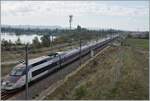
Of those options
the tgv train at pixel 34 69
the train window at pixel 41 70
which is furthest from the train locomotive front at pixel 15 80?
the train window at pixel 41 70

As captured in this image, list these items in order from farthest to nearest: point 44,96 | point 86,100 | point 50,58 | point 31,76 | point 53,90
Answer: point 50,58 → point 31,76 → point 53,90 → point 44,96 → point 86,100

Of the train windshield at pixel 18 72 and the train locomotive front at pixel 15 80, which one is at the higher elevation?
the train windshield at pixel 18 72

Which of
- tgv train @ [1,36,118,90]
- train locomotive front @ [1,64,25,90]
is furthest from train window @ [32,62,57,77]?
train locomotive front @ [1,64,25,90]

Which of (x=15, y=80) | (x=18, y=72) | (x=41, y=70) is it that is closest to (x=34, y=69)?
(x=41, y=70)

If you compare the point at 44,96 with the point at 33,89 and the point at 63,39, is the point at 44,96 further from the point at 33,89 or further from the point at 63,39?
the point at 63,39

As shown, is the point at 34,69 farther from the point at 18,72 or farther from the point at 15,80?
the point at 15,80

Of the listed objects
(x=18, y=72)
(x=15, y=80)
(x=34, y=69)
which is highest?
(x=18, y=72)

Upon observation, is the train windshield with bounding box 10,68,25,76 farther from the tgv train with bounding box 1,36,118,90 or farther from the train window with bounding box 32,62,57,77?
the train window with bounding box 32,62,57,77

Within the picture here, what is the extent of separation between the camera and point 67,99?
2081cm

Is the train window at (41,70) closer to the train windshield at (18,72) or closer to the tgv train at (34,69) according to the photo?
the tgv train at (34,69)

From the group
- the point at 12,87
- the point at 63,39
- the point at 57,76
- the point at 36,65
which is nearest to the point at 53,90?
the point at 12,87

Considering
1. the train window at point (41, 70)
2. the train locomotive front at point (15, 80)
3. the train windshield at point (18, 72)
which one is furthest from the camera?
the train window at point (41, 70)

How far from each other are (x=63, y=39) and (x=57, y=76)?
79.3m

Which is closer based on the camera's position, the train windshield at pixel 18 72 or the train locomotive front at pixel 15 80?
the train locomotive front at pixel 15 80
